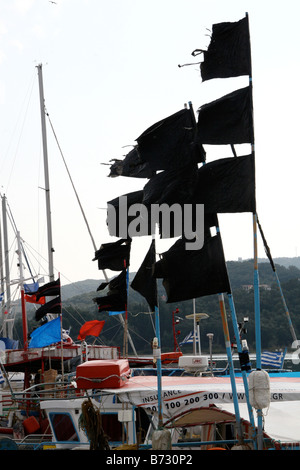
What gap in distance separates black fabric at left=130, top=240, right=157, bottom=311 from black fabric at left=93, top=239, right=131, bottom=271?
6.45 feet

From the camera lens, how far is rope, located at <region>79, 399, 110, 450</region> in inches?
524

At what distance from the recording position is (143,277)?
16.1m

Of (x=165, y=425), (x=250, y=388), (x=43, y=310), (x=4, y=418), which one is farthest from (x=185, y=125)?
(x=4, y=418)

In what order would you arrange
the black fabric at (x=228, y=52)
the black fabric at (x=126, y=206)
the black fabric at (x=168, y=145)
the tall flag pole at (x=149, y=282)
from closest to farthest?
the black fabric at (x=228, y=52), the black fabric at (x=168, y=145), the tall flag pole at (x=149, y=282), the black fabric at (x=126, y=206)

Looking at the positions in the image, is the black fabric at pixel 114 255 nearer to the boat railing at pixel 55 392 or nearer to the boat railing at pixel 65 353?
the boat railing at pixel 55 392

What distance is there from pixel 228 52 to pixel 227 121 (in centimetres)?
153

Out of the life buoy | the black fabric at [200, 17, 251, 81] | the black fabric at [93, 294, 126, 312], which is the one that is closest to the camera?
the black fabric at [200, 17, 251, 81]

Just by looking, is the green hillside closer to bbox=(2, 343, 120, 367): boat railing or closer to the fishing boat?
bbox=(2, 343, 120, 367): boat railing

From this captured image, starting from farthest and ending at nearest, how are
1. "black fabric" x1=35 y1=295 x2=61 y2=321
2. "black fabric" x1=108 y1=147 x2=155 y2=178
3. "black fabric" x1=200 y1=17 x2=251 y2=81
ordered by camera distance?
1. "black fabric" x1=35 y1=295 x2=61 y2=321
2. "black fabric" x1=108 y1=147 x2=155 y2=178
3. "black fabric" x1=200 y1=17 x2=251 y2=81

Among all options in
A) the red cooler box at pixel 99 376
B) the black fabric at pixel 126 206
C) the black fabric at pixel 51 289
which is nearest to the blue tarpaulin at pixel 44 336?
the black fabric at pixel 51 289

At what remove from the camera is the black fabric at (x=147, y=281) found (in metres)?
15.9

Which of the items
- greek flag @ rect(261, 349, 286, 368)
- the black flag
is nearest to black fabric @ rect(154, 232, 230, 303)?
the black flag

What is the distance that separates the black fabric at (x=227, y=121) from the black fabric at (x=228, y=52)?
0.61 meters

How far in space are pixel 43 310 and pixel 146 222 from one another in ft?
36.7
